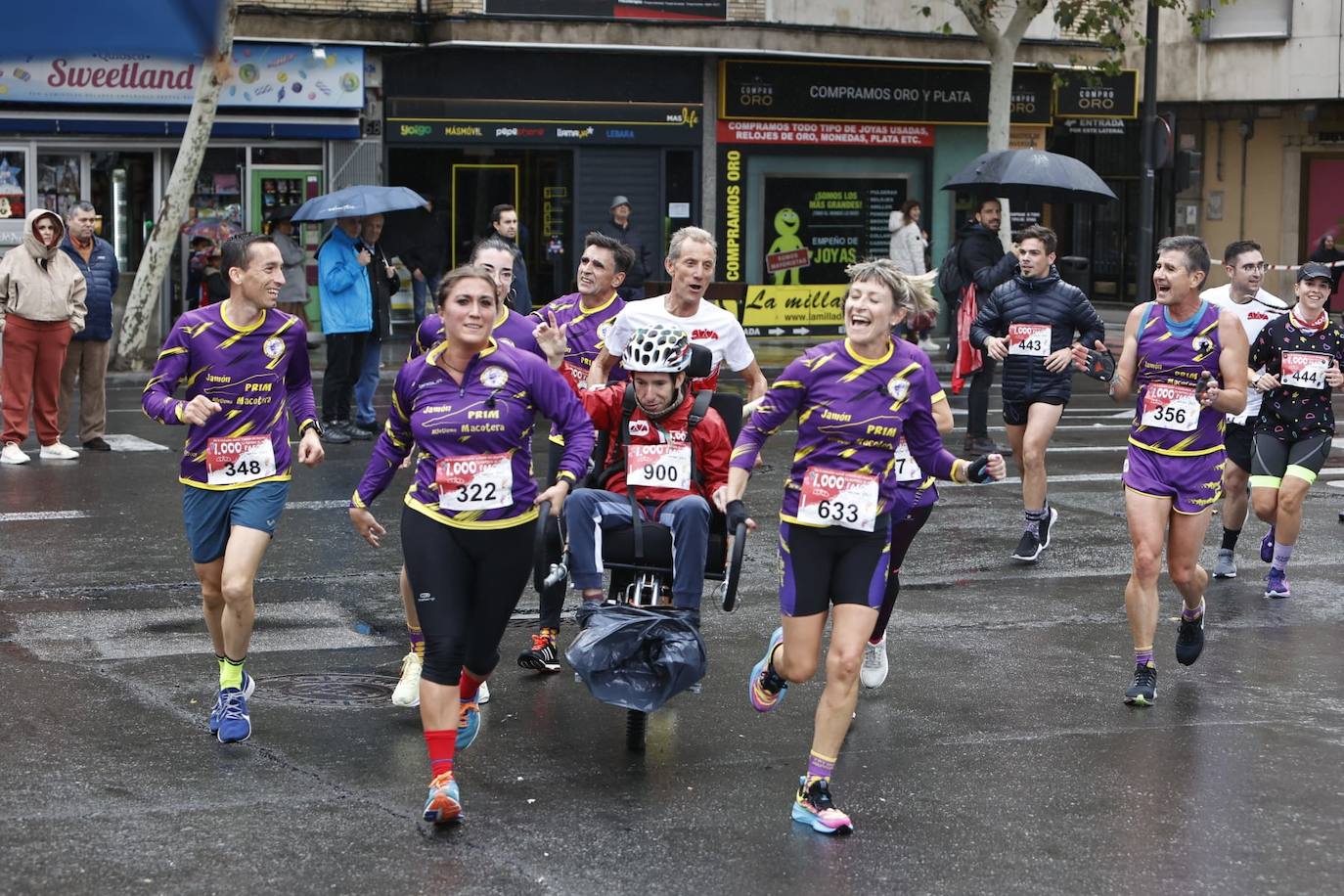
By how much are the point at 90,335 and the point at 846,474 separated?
1045 centimetres

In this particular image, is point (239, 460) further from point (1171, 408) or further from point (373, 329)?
point (373, 329)

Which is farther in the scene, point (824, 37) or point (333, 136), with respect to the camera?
point (824, 37)

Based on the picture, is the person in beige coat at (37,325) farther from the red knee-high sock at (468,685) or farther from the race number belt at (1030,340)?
the red knee-high sock at (468,685)

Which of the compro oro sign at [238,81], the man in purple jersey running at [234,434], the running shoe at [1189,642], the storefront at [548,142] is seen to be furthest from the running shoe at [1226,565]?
the storefront at [548,142]

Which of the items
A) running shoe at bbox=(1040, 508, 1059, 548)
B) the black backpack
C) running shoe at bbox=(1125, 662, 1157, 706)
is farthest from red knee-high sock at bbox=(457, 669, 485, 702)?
the black backpack

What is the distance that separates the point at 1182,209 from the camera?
39.1 meters

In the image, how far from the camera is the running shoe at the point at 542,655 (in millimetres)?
7691

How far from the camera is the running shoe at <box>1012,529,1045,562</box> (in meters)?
10.6

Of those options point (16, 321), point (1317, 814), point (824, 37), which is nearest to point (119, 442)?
point (16, 321)

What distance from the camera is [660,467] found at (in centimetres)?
671

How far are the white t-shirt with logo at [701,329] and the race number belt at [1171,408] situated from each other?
5.46ft

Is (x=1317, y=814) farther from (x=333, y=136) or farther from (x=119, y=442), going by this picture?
(x=333, y=136)

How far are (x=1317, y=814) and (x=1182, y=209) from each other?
34.9m

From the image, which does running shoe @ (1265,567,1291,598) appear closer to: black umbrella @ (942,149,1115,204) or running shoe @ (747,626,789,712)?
running shoe @ (747,626,789,712)
